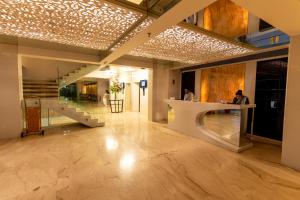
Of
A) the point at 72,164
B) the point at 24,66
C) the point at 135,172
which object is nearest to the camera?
the point at 135,172

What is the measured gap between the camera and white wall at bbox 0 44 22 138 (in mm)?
4750

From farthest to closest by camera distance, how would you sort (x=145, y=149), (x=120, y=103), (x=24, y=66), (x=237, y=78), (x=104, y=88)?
(x=104, y=88)
(x=120, y=103)
(x=237, y=78)
(x=24, y=66)
(x=145, y=149)

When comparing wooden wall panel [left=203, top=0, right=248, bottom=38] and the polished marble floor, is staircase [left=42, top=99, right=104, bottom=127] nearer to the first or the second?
the polished marble floor

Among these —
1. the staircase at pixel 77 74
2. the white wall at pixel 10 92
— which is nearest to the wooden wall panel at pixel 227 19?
the staircase at pixel 77 74

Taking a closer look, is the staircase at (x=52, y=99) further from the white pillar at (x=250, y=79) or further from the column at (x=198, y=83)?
the white pillar at (x=250, y=79)

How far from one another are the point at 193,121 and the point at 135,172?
9.96 feet

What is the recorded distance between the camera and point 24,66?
7.71 m

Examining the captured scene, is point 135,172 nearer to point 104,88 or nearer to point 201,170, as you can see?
point 201,170

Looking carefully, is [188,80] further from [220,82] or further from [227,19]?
[227,19]

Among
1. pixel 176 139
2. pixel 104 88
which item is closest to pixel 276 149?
pixel 176 139

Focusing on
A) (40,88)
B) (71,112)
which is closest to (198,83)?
(71,112)

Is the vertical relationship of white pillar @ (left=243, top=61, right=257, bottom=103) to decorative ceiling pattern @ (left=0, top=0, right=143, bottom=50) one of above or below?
below

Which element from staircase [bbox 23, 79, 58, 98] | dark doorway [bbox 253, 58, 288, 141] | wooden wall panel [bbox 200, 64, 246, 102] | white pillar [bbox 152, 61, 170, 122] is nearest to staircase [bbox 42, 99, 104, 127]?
staircase [bbox 23, 79, 58, 98]

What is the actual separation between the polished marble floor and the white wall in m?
0.53
